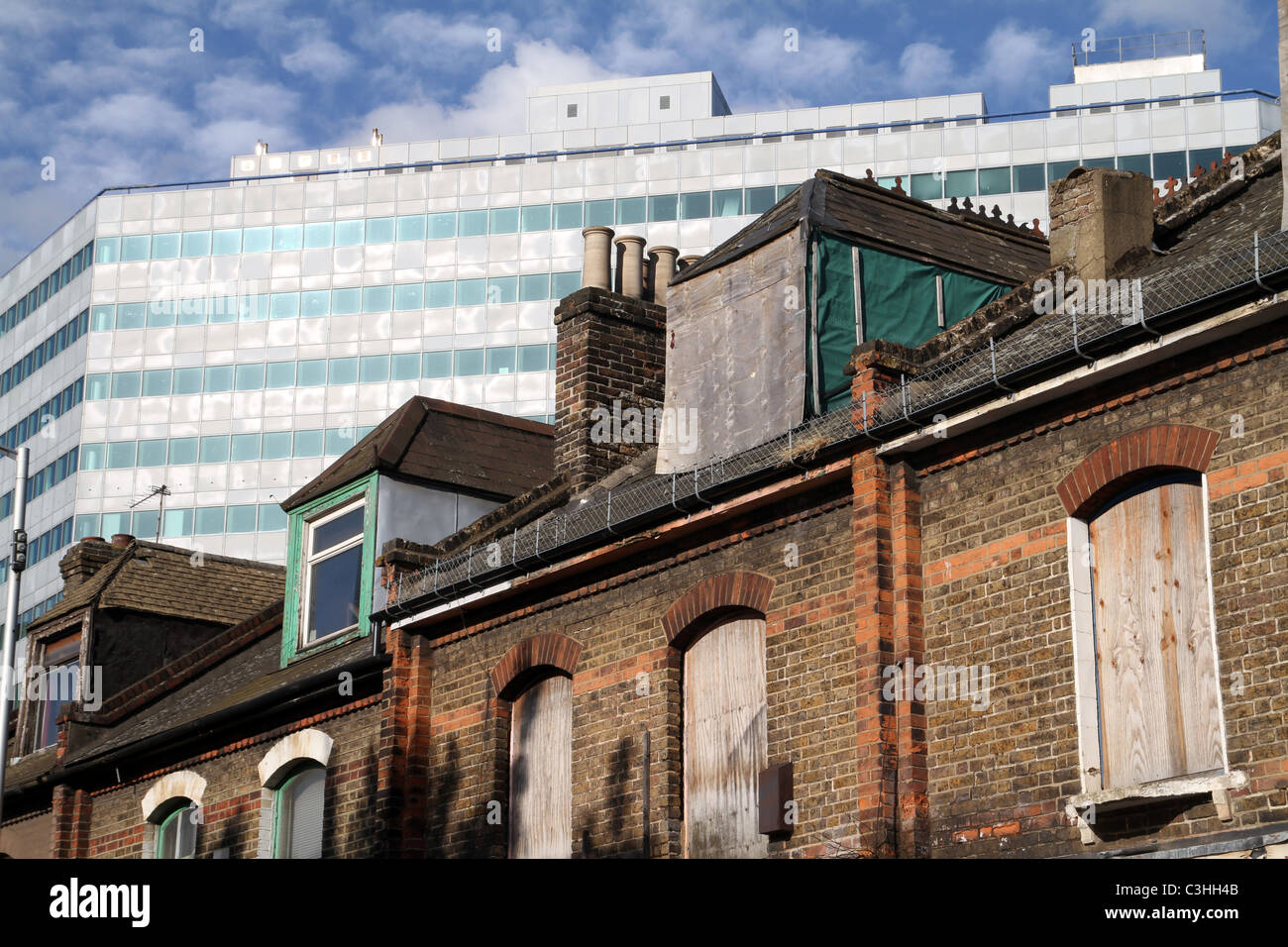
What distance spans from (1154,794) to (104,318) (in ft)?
233

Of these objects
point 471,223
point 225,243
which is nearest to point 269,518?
point 225,243

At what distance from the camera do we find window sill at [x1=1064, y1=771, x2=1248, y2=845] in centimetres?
1198

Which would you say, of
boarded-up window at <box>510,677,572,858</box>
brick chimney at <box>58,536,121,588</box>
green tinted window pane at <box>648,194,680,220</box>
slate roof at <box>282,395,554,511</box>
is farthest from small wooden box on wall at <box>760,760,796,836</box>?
green tinted window pane at <box>648,194,680,220</box>

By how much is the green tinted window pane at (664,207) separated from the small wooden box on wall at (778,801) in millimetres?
58692

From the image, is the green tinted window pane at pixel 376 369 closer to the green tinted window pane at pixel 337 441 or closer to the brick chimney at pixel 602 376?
the green tinted window pane at pixel 337 441

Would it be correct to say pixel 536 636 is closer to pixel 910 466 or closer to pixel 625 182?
pixel 910 466

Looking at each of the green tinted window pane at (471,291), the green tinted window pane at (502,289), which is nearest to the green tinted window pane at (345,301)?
the green tinted window pane at (471,291)

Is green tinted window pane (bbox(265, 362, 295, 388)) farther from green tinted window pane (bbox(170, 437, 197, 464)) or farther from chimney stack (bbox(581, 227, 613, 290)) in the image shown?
chimney stack (bbox(581, 227, 613, 290))

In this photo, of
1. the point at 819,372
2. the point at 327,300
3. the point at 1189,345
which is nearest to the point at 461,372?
the point at 327,300

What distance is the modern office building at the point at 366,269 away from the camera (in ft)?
234

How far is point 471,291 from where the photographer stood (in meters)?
74.6

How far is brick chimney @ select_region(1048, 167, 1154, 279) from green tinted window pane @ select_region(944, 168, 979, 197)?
52.8 meters

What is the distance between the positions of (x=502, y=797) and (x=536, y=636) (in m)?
1.63

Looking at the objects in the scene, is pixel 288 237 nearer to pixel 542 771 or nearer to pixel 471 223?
pixel 471 223
